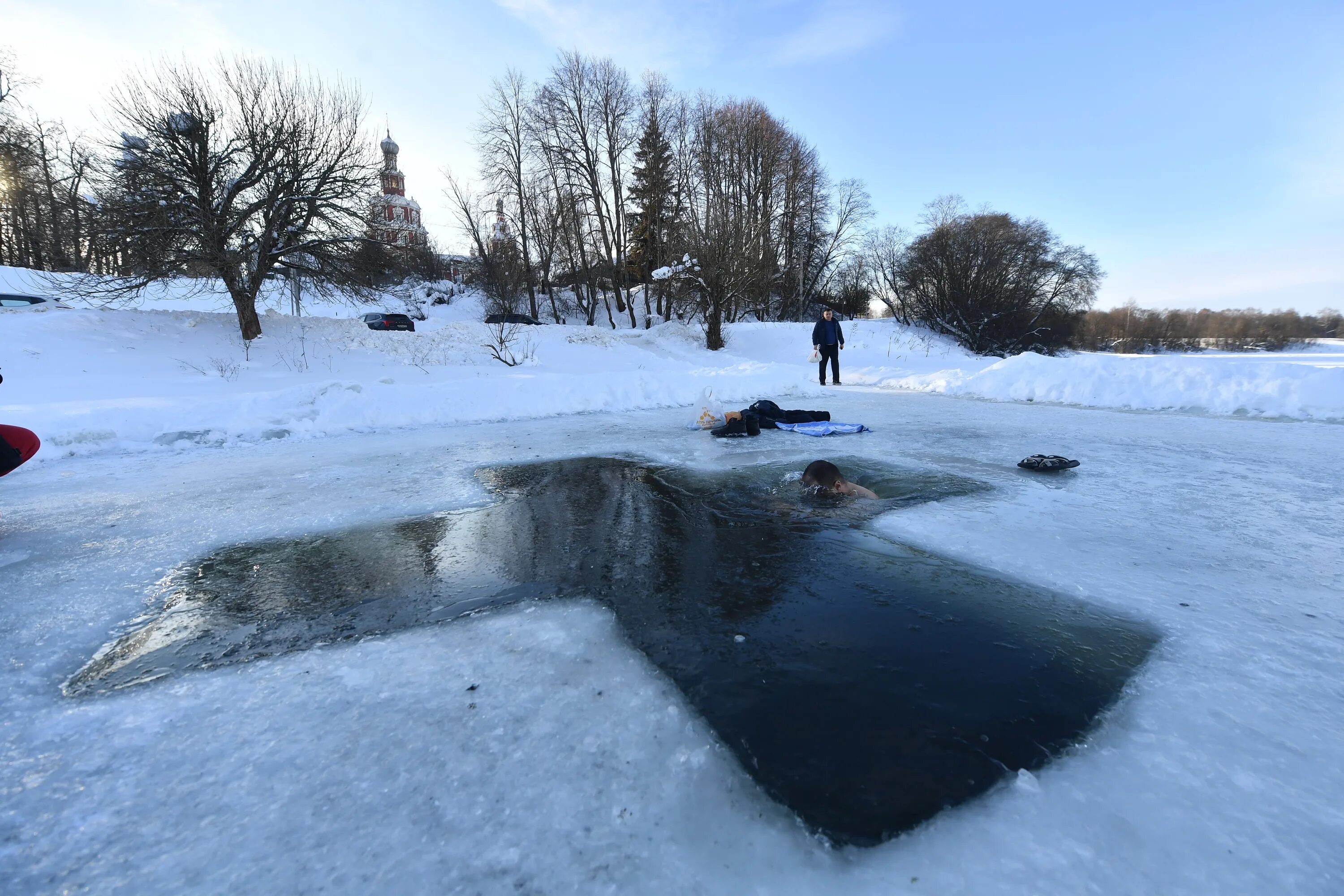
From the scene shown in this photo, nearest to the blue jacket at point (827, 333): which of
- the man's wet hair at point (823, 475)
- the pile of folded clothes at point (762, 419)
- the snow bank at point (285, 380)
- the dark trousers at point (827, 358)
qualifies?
the dark trousers at point (827, 358)

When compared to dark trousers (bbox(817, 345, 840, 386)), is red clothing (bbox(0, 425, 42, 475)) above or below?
below

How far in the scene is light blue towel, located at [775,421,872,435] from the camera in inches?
277

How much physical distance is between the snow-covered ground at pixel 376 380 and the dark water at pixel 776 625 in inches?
190

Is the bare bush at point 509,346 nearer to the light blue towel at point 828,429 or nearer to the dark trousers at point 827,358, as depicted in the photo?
the dark trousers at point 827,358

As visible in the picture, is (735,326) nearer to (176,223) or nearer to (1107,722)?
(176,223)

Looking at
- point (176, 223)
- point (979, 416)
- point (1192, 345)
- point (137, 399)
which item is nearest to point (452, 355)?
point (176, 223)

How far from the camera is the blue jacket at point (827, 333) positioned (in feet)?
41.4

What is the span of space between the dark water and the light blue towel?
2.95 m

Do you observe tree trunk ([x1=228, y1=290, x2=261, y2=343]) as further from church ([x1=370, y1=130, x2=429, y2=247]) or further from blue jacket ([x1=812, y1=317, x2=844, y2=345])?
blue jacket ([x1=812, y1=317, x2=844, y2=345])

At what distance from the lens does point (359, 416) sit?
767 cm

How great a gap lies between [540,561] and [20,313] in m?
17.0

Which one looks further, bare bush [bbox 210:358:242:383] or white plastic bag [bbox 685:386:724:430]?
→ bare bush [bbox 210:358:242:383]

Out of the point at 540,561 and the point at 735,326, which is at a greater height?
the point at 735,326

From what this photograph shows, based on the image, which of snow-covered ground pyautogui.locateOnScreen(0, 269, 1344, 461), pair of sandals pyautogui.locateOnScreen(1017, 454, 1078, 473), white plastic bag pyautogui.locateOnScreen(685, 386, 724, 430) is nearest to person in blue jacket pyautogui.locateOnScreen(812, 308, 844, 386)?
snow-covered ground pyautogui.locateOnScreen(0, 269, 1344, 461)
